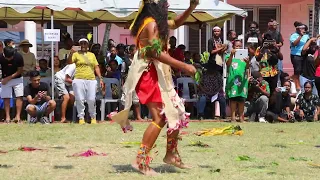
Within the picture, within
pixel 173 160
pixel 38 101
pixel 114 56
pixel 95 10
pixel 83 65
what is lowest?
pixel 173 160

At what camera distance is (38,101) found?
1437 cm

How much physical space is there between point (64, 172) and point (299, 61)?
1089cm

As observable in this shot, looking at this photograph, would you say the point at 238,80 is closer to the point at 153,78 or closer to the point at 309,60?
the point at 309,60

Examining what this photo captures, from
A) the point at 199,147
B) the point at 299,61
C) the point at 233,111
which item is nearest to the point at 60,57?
the point at 233,111

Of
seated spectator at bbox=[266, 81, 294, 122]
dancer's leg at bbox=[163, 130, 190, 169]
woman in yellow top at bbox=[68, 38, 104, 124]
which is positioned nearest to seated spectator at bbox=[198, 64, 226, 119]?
seated spectator at bbox=[266, 81, 294, 122]

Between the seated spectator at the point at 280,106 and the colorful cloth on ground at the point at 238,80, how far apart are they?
0.70 meters

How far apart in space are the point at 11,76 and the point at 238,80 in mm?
4894

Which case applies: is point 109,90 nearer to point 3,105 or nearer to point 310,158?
point 3,105

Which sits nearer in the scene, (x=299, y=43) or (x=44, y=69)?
(x=44, y=69)

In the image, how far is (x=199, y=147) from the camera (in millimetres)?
9867

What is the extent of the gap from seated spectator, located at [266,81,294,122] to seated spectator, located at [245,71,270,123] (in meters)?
0.15

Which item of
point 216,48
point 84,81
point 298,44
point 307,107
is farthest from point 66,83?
point 298,44

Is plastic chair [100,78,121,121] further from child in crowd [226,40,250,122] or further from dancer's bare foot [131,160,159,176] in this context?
dancer's bare foot [131,160,159,176]

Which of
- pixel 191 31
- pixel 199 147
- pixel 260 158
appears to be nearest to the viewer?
pixel 260 158
